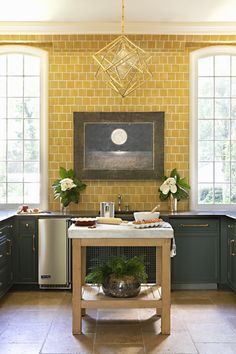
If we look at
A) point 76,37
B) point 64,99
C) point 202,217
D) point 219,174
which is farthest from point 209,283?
point 76,37

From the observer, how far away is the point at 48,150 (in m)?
6.93

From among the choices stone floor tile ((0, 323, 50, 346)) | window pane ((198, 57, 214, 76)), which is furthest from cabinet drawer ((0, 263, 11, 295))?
window pane ((198, 57, 214, 76))

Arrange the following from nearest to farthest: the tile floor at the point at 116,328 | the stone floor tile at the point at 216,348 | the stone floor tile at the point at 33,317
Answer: the stone floor tile at the point at 216,348, the tile floor at the point at 116,328, the stone floor tile at the point at 33,317

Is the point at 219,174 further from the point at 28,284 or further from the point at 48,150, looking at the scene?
the point at 28,284

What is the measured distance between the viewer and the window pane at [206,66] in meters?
7.04

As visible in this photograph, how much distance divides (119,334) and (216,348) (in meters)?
0.89

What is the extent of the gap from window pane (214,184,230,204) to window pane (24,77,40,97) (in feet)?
9.41

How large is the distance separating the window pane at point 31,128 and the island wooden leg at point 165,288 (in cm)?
317

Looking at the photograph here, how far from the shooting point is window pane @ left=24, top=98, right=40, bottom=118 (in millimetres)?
7027

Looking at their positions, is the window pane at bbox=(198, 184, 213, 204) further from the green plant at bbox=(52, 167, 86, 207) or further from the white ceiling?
the white ceiling

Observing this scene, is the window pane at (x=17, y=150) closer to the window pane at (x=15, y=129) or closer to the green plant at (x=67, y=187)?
the window pane at (x=15, y=129)

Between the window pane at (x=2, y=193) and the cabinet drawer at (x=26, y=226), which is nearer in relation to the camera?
the cabinet drawer at (x=26, y=226)

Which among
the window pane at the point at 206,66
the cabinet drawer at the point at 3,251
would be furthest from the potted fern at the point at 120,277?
the window pane at the point at 206,66

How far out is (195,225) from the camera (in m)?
6.28
